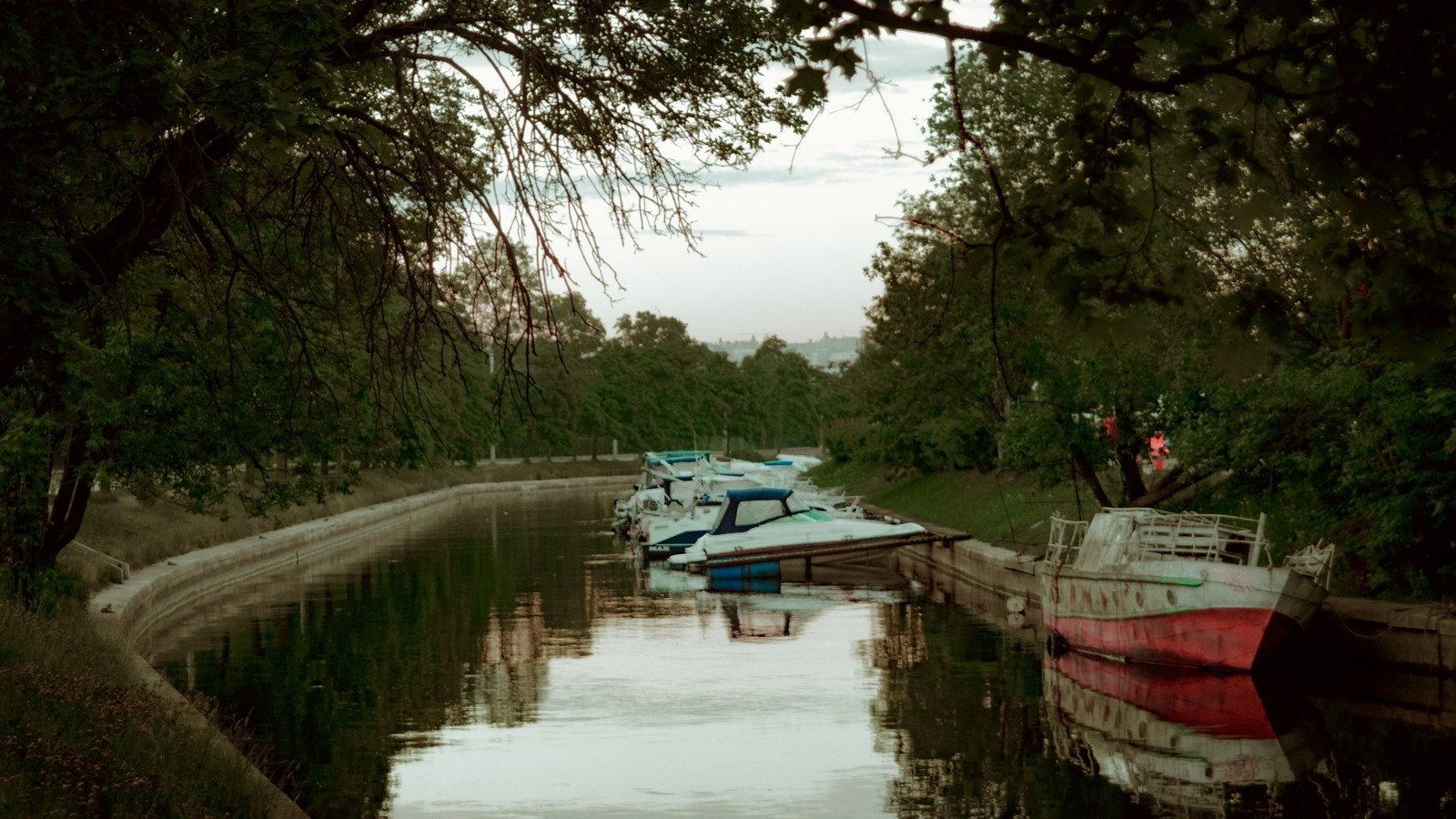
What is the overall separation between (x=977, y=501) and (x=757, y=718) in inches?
1294

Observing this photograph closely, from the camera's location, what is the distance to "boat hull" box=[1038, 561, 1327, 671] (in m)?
23.6

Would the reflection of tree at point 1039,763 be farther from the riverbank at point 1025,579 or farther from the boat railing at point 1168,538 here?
the boat railing at point 1168,538

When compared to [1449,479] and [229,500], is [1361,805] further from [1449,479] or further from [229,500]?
[229,500]

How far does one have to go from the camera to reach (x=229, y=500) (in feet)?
183

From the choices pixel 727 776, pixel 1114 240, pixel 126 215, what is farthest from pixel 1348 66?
pixel 727 776

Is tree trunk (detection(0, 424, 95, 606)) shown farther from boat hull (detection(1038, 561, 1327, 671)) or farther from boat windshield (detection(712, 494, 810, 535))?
boat windshield (detection(712, 494, 810, 535))

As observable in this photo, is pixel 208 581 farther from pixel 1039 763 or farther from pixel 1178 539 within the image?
pixel 1039 763

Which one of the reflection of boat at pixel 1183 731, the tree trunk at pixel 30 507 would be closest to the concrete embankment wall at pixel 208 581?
the tree trunk at pixel 30 507

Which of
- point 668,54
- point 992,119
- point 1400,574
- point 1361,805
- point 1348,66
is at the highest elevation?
point 992,119

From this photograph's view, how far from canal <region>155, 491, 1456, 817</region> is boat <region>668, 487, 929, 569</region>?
5.59 metres

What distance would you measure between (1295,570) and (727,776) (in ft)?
31.5

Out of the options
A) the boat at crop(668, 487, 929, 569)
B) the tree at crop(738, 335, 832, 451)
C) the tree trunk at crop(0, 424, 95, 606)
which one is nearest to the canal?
the tree trunk at crop(0, 424, 95, 606)

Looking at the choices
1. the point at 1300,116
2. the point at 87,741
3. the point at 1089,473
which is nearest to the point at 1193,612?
the point at 1089,473

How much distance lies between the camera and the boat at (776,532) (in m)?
42.8
